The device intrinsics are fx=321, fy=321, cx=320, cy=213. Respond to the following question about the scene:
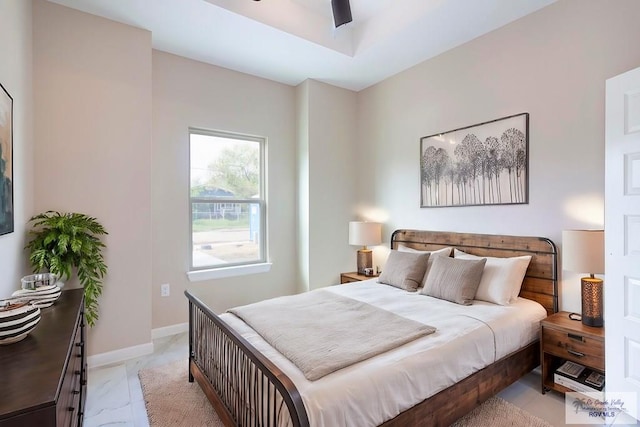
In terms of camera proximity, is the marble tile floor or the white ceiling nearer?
the marble tile floor

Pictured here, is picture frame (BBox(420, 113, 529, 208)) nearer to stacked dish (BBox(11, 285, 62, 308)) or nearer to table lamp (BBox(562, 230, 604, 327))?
table lamp (BBox(562, 230, 604, 327))

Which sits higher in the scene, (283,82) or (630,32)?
(283,82)

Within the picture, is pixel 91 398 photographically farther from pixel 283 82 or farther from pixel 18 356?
pixel 283 82

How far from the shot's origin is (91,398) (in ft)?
7.41

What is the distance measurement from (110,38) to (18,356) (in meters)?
2.71

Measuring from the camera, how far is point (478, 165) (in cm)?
307

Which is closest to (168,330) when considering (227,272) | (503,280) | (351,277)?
(227,272)

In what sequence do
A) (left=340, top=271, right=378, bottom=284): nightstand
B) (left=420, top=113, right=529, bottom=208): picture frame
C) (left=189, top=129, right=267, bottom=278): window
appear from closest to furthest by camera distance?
(left=420, top=113, right=529, bottom=208): picture frame, (left=189, top=129, right=267, bottom=278): window, (left=340, top=271, right=378, bottom=284): nightstand

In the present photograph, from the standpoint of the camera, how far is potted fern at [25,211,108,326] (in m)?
2.29

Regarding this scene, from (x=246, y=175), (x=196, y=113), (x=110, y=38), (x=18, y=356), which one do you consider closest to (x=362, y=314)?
(x=18, y=356)

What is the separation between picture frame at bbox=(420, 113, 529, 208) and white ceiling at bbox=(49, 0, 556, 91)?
89 cm

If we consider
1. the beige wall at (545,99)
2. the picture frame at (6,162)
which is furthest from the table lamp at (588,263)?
the picture frame at (6,162)

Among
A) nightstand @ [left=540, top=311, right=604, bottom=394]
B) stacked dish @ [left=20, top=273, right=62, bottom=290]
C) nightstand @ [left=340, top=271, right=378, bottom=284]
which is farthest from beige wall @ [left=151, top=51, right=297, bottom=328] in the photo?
nightstand @ [left=540, top=311, right=604, bottom=394]

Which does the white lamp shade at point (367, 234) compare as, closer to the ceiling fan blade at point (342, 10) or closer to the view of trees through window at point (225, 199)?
the view of trees through window at point (225, 199)
